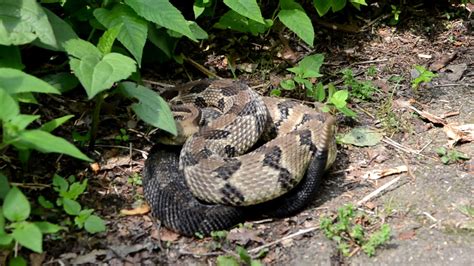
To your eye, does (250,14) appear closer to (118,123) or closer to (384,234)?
(118,123)

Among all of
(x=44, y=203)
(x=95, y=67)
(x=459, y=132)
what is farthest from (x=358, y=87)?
(x=44, y=203)

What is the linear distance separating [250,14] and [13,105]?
6.51 feet

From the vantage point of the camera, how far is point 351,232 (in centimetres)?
363

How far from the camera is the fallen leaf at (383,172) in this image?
420 centimetres

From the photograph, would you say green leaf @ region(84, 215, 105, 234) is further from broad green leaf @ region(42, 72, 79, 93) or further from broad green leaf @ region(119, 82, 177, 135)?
broad green leaf @ region(42, 72, 79, 93)

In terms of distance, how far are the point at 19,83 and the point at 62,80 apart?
94 centimetres

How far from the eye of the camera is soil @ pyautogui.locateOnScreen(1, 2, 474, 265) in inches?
140

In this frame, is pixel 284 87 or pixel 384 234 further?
pixel 284 87

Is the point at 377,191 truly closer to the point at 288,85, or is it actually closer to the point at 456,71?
the point at 288,85

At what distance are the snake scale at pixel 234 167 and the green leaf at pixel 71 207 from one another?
430mm

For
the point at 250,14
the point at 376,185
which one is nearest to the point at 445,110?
the point at 376,185

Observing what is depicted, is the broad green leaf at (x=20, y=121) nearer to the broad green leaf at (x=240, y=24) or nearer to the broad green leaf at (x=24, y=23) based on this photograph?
the broad green leaf at (x=24, y=23)

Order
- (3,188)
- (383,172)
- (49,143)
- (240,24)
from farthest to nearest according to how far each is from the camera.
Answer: (240,24), (383,172), (3,188), (49,143)

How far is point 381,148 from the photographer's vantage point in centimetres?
450
